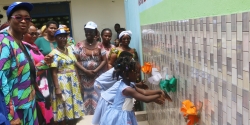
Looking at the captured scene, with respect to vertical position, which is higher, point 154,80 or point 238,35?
point 238,35

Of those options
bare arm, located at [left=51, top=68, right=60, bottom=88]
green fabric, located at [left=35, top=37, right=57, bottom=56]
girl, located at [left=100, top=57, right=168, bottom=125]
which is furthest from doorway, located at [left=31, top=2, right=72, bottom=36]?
girl, located at [left=100, top=57, right=168, bottom=125]

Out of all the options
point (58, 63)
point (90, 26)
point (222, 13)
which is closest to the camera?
point (222, 13)

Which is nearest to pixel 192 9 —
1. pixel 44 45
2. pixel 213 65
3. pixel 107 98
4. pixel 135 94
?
pixel 213 65

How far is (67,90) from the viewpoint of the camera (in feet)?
13.1

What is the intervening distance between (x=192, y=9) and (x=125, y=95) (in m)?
1.14

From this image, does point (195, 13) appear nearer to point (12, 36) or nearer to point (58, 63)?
point (12, 36)

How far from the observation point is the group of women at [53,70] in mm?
2248

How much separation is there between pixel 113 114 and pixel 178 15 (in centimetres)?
121

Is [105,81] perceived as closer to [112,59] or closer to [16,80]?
[112,59]

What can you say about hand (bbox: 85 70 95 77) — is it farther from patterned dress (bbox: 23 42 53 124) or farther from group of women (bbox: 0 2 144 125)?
patterned dress (bbox: 23 42 53 124)

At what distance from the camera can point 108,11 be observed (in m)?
9.79

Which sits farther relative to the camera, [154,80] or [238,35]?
[154,80]

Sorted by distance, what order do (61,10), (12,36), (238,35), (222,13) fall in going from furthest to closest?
(61,10)
(12,36)
(222,13)
(238,35)

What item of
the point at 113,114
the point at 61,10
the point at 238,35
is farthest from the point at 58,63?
the point at 61,10
